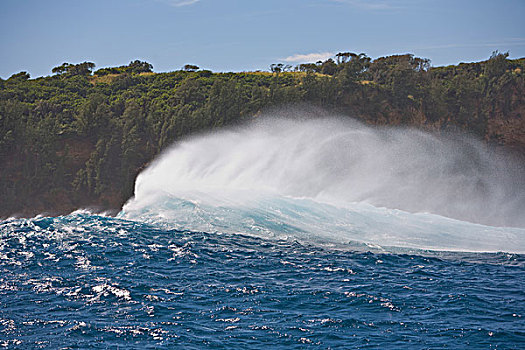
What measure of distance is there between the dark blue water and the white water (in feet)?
7.90

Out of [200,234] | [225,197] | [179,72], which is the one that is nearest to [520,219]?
[225,197]

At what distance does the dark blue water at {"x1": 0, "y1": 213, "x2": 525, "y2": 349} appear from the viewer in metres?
9.79

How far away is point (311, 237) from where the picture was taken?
18.3 m

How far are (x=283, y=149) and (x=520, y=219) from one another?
18.8m

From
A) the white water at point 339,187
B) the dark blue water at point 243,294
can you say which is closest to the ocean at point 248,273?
the dark blue water at point 243,294

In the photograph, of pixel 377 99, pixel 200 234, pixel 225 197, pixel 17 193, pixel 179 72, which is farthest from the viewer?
pixel 179 72

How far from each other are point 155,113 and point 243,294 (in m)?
34.6

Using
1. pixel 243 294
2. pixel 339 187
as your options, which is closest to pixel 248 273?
pixel 243 294

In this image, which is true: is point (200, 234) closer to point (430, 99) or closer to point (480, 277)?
point (480, 277)

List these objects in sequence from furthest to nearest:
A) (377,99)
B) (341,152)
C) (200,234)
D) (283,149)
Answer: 1. (377,99)
2. (341,152)
3. (283,149)
4. (200,234)

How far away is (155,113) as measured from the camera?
44.7 meters

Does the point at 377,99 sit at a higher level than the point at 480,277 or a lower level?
higher

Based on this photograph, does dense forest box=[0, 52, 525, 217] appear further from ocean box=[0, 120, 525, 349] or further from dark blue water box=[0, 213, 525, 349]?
dark blue water box=[0, 213, 525, 349]

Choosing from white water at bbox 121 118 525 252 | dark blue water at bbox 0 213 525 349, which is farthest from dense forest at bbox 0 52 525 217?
dark blue water at bbox 0 213 525 349
